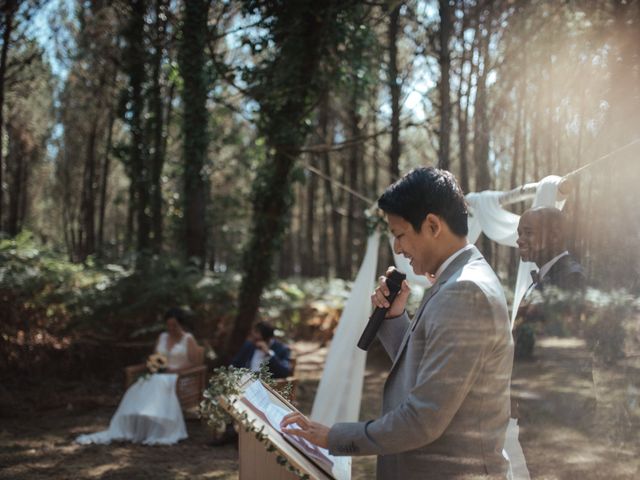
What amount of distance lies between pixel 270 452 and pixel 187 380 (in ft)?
17.5

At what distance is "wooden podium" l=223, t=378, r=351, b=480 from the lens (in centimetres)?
173

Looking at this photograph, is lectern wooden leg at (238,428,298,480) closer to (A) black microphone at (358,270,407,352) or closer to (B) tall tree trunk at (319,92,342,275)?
(A) black microphone at (358,270,407,352)

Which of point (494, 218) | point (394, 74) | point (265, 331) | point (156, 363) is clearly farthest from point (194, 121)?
point (494, 218)

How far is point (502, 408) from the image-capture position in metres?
1.62

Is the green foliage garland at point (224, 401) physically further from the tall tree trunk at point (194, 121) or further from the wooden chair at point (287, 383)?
the tall tree trunk at point (194, 121)

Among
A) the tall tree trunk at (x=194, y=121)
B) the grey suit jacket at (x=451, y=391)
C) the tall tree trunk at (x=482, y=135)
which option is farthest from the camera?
the tall tree trunk at (x=194, y=121)

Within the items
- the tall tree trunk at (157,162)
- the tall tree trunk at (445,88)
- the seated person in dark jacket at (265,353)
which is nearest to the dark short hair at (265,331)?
the seated person in dark jacket at (265,353)

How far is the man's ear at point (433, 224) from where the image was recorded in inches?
65.1

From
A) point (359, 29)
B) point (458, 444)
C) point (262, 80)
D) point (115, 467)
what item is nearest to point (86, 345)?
point (115, 467)

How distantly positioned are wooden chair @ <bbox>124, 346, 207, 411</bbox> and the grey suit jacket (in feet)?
18.1

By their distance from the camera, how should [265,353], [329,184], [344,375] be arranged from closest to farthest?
[344,375] < [265,353] < [329,184]

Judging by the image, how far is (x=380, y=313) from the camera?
6.57ft

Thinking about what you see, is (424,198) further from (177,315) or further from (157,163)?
(157,163)

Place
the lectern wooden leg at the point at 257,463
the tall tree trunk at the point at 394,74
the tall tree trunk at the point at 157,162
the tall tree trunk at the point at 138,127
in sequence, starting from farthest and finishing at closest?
the tall tree trunk at the point at 157,162 < the tall tree trunk at the point at 138,127 < the tall tree trunk at the point at 394,74 < the lectern wooden leg at the point at 257,463
